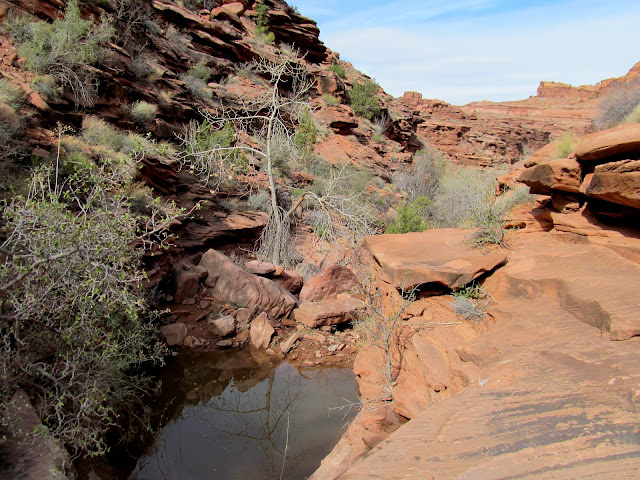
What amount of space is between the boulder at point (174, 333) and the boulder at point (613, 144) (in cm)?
671

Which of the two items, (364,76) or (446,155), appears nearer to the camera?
(446,155)

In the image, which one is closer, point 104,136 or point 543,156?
point 543,156

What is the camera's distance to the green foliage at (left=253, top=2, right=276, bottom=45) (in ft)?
68.8

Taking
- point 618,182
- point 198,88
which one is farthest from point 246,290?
point 198,88

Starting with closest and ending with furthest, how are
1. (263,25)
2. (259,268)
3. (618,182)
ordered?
→ (618,182) < (259,268) < (263,25)

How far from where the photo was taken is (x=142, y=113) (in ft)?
33.5

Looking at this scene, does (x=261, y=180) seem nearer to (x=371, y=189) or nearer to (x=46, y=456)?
(x=371, y=189)

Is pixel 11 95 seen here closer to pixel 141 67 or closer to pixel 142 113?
pixel 142 113

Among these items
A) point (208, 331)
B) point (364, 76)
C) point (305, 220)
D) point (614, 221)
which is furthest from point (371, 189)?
point (364, 76)

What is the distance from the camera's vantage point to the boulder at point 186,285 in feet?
25.7

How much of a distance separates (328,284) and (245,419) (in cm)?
381

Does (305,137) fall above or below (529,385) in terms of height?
above

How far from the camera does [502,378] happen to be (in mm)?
2688

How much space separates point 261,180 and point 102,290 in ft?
28.7
